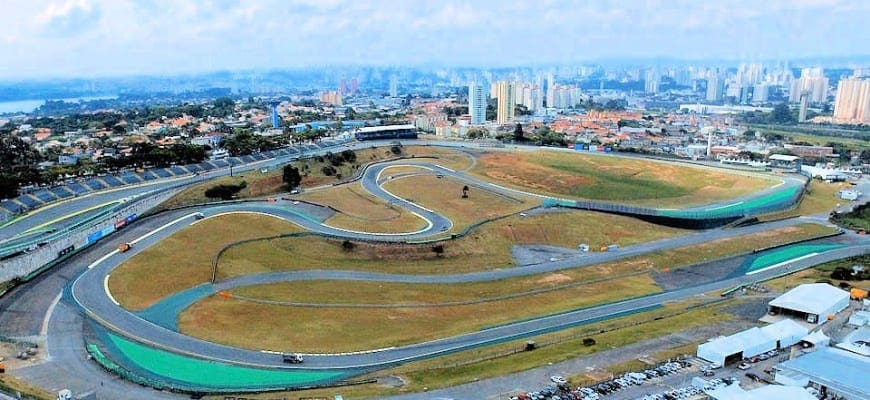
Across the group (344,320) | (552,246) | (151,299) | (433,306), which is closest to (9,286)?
(151,299)

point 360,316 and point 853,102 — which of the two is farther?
point 853,102

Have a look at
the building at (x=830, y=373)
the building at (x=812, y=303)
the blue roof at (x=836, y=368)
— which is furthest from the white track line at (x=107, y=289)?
the building at (x=812, y=303)

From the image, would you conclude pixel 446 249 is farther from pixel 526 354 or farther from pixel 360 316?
pixel 526 354

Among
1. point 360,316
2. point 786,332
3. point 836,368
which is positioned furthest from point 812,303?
point 360,316

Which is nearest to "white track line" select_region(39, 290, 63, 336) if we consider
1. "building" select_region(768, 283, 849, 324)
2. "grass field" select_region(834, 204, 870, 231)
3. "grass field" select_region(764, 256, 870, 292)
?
"building" select_region(768, 283, 849, 324)

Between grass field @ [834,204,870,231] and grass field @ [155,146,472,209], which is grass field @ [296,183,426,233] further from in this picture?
grass field @ [834,204,870,231]

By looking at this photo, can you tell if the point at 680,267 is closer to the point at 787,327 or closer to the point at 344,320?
the point at 787,327
